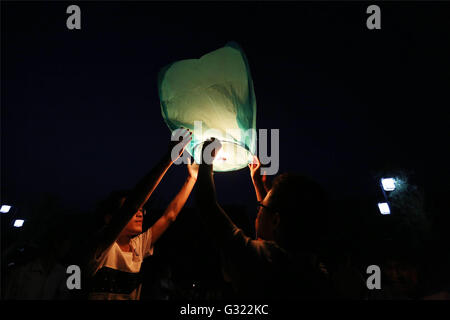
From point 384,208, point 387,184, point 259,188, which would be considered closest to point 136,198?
point 259,188

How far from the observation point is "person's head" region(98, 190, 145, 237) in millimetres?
2201

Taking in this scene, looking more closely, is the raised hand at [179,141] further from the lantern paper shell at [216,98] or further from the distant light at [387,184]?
the distant light at [387,184]

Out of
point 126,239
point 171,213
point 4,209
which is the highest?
point 171,213

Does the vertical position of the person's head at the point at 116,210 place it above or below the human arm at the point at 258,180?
below

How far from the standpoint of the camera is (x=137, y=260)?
218cm

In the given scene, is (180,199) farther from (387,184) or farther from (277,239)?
(387,184)

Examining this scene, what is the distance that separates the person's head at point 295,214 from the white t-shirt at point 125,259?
121 centimetres

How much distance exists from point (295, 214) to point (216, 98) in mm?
1028

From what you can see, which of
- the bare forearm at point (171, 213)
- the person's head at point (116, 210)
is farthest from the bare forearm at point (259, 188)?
the person's head at point (116, 210)

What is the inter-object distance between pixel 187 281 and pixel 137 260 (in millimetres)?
14678

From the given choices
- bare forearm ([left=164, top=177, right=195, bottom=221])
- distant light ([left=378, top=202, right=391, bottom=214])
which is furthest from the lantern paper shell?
distant light ([left=378, top=202, right=391, bottom=214])

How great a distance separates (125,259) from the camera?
2.02m

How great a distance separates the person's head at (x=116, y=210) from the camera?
86.7 inches
